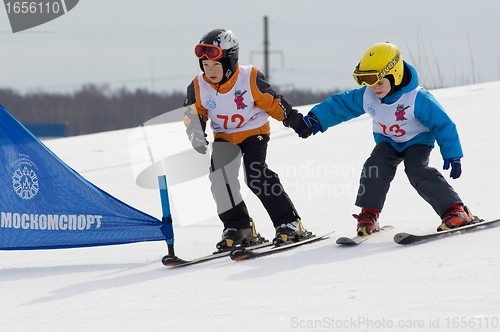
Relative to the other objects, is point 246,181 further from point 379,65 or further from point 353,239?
point 379,65

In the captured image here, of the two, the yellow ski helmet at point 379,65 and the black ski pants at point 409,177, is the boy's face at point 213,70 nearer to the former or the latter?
the yellow ski helmet at point 379,65

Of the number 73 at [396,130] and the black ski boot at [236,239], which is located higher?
the number 73 at [396,130]

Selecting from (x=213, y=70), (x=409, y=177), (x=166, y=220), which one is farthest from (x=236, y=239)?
(x=409, y=177)

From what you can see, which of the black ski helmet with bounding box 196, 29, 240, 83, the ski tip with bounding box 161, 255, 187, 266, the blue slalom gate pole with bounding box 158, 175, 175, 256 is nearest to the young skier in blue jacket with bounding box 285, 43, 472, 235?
the black ski helmet with bounding box 196, 29, 240, 83

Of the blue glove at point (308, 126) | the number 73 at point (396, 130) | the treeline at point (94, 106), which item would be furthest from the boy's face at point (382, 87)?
the treeline at point (94, 106)

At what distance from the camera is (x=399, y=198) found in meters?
5.11

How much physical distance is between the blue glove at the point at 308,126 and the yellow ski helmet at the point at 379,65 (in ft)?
1.63

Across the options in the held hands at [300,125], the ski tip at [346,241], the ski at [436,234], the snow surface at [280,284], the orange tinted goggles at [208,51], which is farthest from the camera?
the held hands at [300,125]

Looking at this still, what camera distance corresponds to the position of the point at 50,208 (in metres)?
3.29

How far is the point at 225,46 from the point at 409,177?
158cm

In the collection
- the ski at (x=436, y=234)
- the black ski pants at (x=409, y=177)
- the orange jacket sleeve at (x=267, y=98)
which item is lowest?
the ski at (x=436, y=234)

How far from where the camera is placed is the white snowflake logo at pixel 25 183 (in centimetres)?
325

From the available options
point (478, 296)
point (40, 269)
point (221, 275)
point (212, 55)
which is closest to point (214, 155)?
point (212, 55)

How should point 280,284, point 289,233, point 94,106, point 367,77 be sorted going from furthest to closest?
point 94,106 → point 289,233 → point 367,77 → point 280,284
